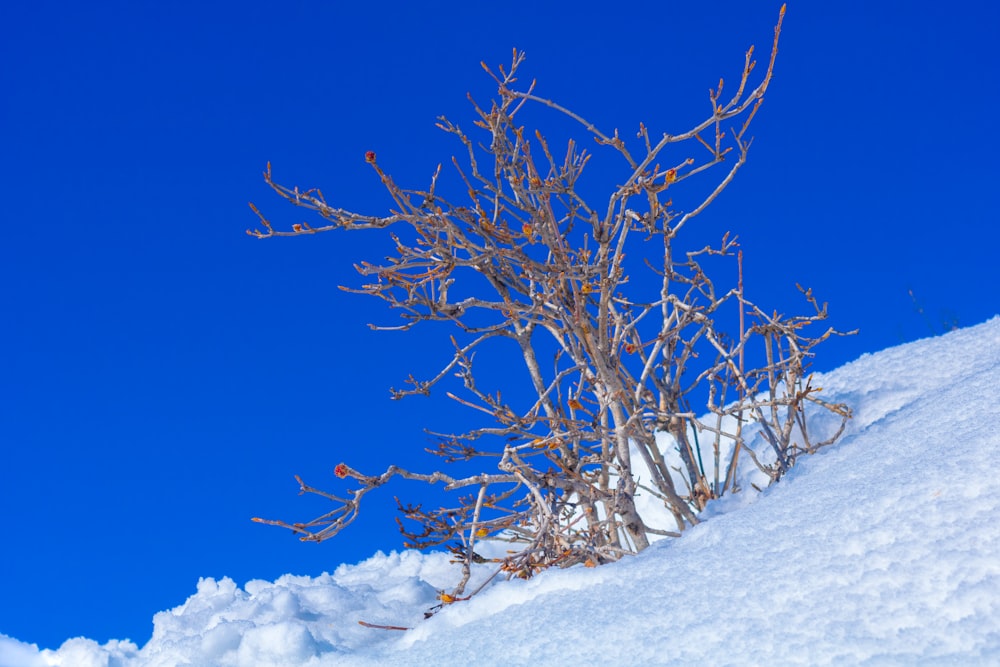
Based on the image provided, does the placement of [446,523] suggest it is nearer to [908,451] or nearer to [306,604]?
[306,604]

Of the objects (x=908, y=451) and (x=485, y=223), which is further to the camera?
(x=485, y=223)

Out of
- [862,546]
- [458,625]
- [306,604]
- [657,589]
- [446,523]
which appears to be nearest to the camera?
[862,546]

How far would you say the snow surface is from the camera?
118cm

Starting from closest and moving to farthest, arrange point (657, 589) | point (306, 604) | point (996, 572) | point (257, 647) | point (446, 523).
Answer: point (996, 572) < point (657, 589) < point (257, 647) < point (446, 523) < point (306, 604)

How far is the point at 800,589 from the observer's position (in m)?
1.35

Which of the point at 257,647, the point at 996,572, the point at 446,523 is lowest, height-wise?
the point at 996,572

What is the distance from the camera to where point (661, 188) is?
2.29 metres

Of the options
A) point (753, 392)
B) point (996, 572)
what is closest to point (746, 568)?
point (996, 572)

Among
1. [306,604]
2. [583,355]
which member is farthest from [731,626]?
[306,604]

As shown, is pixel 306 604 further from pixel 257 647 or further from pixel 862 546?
pixel 862 546

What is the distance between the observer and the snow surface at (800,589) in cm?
118

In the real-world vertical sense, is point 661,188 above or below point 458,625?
above

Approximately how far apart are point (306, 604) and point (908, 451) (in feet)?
7.19

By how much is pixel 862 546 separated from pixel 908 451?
589 millimetres
